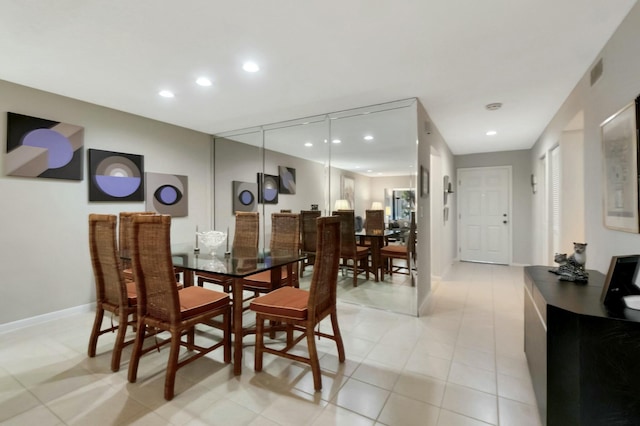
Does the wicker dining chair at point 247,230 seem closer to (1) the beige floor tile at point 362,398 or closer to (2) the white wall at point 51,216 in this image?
(2) the white wall at point 51,216

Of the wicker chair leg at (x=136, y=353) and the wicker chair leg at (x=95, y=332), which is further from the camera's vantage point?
the wicker chair leg at (x=95, y=332)

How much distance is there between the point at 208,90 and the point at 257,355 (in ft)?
8.62

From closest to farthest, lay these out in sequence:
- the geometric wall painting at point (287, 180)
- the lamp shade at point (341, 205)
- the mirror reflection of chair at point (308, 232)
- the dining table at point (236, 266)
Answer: the dining table at point (236, 266) → the mirror reflection of chair at point (308, 232) → the lamp shade at point (341, 205) → the geometric wall painting at point (287, 180)

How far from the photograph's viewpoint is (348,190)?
4031mm

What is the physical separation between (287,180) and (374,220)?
1409 mm

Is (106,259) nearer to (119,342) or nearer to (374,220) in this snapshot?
(119,342)

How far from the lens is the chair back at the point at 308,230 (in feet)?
12.6

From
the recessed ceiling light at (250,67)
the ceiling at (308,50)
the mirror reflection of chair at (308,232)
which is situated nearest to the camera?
the ceiling at (308,50)

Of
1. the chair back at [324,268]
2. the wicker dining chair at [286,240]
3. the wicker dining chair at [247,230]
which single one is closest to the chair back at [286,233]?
the wicker dining chair at [286,240]

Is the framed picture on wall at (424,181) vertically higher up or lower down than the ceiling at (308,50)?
lower down

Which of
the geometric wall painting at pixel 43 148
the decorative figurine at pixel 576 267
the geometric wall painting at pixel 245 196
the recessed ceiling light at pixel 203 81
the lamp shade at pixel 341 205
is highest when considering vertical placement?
the recessed ceiling light at pixel 203 81

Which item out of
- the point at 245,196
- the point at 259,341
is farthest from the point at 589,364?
the point at 245,196

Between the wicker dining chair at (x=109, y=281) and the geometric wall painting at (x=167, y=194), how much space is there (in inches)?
75.7

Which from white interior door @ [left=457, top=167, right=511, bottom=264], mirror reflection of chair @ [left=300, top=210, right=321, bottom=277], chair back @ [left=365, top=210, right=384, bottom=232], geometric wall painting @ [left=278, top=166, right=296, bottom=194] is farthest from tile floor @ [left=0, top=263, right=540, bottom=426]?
white interior door @ [left=457, top=167, right=511, bottom=264]
